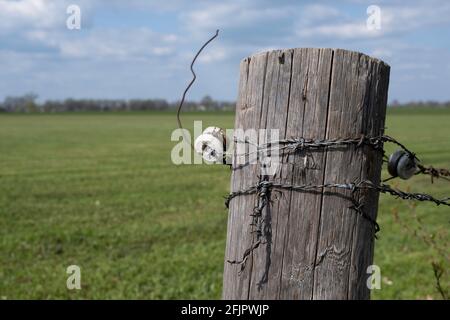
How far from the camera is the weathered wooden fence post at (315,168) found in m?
1.88

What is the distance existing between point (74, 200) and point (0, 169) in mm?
7648

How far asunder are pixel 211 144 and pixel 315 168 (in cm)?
42

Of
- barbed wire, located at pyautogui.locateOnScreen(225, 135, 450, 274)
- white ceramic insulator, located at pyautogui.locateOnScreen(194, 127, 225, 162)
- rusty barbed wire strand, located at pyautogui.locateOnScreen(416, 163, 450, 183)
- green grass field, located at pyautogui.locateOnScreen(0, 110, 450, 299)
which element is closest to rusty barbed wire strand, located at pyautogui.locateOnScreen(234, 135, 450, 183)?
barbed wire, located at pyautogui.locateOnScreen(225, 135, 450, 274)

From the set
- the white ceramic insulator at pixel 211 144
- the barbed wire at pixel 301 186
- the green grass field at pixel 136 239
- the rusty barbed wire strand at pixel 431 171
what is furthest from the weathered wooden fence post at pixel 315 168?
the green grass field at pixel 136 239

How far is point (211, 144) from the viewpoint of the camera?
82.7 inches

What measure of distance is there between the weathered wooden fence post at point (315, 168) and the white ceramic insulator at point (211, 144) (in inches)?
5.3

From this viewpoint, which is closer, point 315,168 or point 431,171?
point 315,168

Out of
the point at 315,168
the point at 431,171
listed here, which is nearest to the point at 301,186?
the point at 315,168

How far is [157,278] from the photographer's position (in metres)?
6.34

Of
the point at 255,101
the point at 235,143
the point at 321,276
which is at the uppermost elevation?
the point at 255,101

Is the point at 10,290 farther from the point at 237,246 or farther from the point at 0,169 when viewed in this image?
the point at 0,169

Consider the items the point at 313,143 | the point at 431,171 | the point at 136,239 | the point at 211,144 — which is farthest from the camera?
the point at 136,239

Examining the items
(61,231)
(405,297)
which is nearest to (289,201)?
(405,297)

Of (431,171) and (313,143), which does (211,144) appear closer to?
(313,143)
